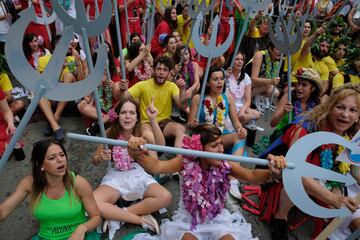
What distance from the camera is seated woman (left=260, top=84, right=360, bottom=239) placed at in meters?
2.02

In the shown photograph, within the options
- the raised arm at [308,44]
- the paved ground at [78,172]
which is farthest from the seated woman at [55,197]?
the raised arm at [308,44]

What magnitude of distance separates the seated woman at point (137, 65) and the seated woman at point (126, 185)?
1.18m

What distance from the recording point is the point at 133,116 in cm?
249

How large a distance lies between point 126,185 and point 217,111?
125cm

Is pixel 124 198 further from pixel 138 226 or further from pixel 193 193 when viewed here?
pixel 193 193

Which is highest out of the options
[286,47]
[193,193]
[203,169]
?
[286,47]

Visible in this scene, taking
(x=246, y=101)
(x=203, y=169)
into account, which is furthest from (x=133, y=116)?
(x=246, y=101)

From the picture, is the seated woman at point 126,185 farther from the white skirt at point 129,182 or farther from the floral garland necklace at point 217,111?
the floral garland necklace at point 217,111

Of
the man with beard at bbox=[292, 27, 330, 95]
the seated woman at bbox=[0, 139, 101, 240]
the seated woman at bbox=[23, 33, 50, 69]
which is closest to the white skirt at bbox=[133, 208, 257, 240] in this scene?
the seated woman at bbox=[0, 139, 101, 240]

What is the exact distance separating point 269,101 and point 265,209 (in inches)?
85.4

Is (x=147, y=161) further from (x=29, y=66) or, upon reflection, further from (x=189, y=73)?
(x=189, y=73)

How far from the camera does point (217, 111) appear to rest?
311cm

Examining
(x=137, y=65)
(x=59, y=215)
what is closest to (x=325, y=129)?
(x=59, y=215)

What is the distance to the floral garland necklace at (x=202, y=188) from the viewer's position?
1.93 meters
